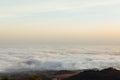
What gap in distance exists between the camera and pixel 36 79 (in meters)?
145

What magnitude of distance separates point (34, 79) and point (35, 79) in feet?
1.40

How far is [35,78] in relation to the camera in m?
146

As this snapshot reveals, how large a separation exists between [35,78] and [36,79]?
3.60 ft

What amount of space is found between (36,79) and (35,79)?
426mm

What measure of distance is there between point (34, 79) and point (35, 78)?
0.65 meters

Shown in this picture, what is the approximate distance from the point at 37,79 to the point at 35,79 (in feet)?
2.36

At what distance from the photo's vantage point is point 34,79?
14512 cm

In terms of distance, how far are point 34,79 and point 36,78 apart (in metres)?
0.86

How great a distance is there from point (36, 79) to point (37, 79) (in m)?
0.33

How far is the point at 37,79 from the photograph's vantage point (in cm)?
14462

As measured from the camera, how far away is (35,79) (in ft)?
475

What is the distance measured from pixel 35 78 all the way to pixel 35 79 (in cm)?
80
